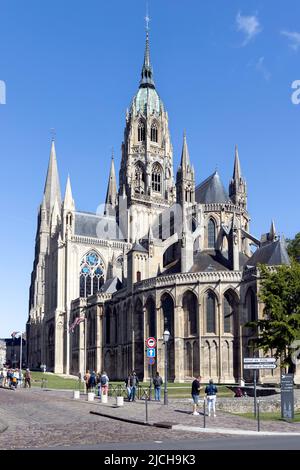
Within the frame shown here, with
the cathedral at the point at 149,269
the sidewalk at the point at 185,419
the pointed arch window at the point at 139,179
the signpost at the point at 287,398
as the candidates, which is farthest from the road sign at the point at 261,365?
the pointed arch window at the point at 139,179

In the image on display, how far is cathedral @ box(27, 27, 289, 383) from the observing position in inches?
2491

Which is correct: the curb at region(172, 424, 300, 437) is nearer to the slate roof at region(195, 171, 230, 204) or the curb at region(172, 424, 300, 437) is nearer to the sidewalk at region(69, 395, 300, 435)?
the sidewalk at region(69, 395, 300, 435)

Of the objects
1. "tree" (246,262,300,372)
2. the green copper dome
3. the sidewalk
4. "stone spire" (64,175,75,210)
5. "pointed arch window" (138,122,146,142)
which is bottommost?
the sidewalk

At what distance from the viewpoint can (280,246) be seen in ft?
207

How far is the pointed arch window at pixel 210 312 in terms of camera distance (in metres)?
63.8

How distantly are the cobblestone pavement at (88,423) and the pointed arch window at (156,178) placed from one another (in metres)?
72.4

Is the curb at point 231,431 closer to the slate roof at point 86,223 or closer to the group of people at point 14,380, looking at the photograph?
the group of people at point 14,380

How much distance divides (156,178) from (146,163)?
361cm

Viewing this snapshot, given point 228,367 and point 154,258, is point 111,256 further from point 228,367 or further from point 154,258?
point 228,367

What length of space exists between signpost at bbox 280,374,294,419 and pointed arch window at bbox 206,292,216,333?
37.1m

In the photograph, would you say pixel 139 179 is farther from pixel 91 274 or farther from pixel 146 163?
pixel 91 274

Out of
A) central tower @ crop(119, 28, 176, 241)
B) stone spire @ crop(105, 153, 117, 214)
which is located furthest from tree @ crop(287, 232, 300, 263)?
stone spire @ crop(105, 153, 117, 214)
